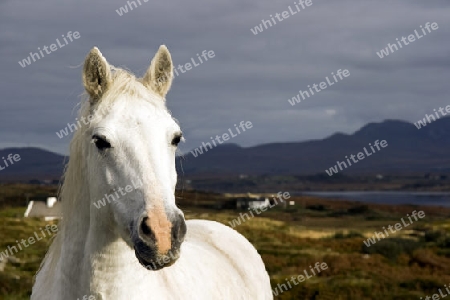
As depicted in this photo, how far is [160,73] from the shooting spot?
16.5ft

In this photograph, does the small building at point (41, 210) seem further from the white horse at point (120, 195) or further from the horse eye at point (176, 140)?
the horse eye at point (176, 140)

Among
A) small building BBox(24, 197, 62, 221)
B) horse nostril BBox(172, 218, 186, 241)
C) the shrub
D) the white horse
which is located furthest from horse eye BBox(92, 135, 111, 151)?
small building BBox(24, 197, 62, 221)

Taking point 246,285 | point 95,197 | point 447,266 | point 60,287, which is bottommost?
point 447,266

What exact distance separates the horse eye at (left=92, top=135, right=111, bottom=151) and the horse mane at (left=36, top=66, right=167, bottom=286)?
20 cm

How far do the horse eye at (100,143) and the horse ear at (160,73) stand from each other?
699 millimetres

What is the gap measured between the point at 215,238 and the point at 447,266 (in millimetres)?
21523

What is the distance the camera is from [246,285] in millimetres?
7281

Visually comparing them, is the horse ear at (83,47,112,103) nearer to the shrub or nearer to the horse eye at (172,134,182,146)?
the horse eye at (172,134,182,146)

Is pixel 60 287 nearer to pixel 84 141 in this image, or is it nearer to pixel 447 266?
pixel 84 141

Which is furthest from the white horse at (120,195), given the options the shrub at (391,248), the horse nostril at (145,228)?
the shrub at (391,248)

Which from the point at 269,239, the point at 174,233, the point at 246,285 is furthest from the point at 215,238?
the point at 269,239

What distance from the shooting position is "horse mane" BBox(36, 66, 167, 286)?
4.67 meters

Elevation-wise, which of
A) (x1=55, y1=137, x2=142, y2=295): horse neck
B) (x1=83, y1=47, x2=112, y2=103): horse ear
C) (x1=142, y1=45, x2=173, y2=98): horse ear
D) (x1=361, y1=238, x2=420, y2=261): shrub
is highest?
(x1=83, y1=47, x2=112, y2=103): horse ear

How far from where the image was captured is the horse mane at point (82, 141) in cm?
467
